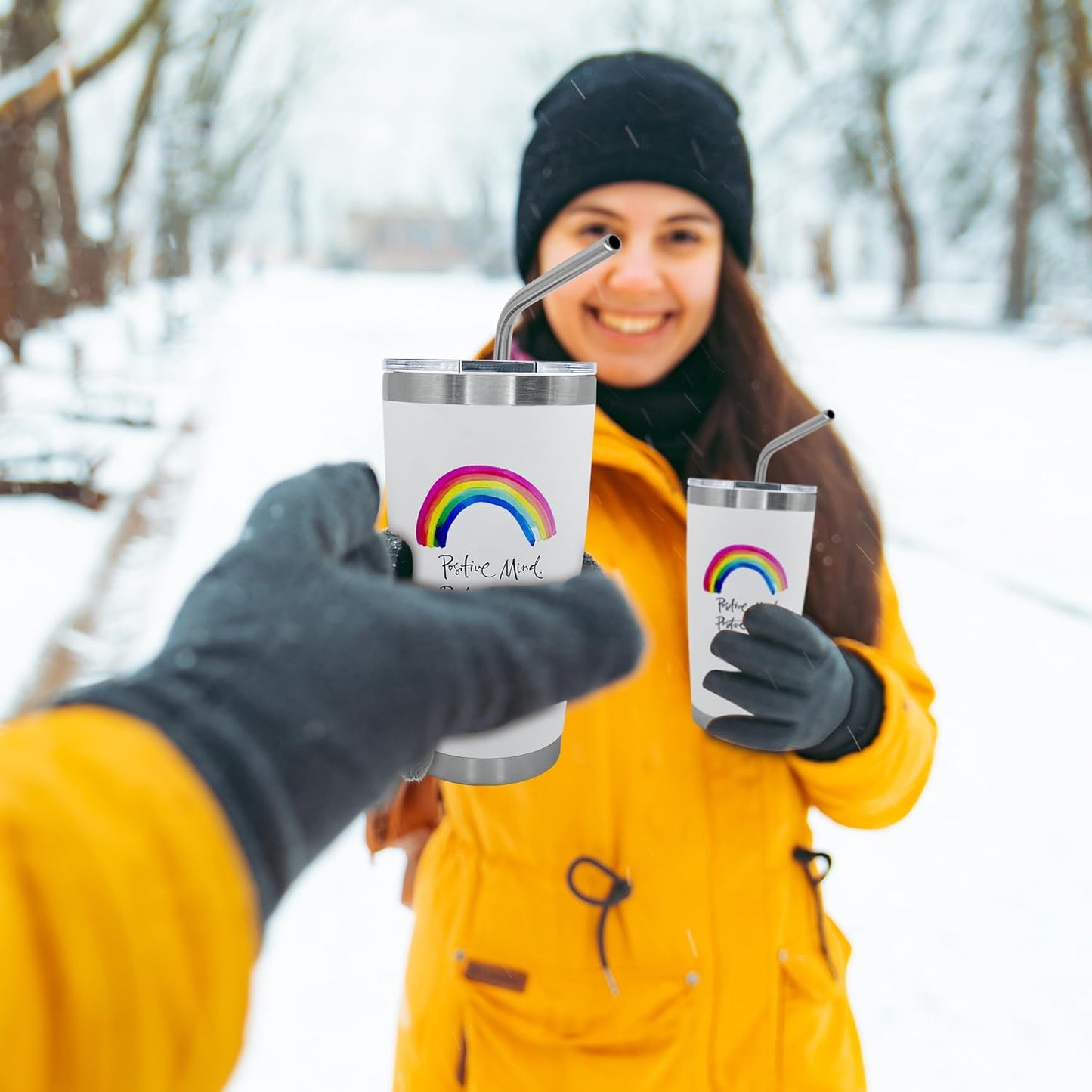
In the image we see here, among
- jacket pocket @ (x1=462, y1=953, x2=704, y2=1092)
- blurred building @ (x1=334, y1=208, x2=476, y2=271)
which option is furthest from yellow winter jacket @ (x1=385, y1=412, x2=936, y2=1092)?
blurred building @ (x1=334, y1=208, x2=476, y2=271)

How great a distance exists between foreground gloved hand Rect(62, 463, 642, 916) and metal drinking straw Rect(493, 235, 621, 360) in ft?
0.64

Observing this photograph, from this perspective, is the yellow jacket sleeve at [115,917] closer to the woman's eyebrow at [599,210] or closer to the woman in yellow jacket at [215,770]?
the woman in yellow jacket at [215,770]

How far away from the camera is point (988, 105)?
18688 millimetres

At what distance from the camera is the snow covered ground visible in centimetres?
180

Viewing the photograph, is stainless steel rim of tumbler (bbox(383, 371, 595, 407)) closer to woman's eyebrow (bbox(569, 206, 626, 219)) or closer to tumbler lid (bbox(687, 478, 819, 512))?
tumbler lid (bbox(687, 478, 819, 512))

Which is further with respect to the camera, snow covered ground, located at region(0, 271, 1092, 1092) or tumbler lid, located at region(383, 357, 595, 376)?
snow covered ground, located at region(0, 271, 1092, 1092)

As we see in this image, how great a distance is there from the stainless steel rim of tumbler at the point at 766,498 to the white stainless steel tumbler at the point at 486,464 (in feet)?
0.69

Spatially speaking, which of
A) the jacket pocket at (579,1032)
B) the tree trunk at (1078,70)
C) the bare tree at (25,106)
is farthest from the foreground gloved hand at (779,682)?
the tree trunk at (1078,70)

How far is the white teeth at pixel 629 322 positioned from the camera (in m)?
0.98

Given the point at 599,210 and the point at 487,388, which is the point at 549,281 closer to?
the point at 487,388

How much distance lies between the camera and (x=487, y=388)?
0.59m

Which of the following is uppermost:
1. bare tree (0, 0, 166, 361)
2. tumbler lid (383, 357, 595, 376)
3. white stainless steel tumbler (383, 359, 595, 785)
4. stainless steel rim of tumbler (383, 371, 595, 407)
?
bare tree (0, 0, 166, 361)

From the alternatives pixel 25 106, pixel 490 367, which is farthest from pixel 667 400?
→ pixel 25 106

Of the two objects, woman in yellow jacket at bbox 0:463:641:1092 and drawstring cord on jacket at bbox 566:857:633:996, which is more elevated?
woman in yellow jacket at bbox 0:463:641:1092
